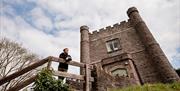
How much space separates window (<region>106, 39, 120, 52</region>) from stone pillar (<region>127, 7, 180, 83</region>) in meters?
2.77

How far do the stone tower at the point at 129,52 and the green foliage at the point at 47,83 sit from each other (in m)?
8.29

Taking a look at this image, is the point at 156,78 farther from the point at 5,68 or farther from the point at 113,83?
the point at 5,68

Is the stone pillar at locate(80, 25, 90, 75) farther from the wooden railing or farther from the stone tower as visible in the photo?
the wooden railing

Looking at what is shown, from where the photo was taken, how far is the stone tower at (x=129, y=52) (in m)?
15.5

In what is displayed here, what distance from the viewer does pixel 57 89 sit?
19.3 ft

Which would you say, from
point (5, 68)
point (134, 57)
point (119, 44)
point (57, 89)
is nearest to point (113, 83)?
point (57, 89)

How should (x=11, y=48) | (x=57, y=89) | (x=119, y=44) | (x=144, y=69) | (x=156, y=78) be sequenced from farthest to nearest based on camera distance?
1. (x=11, y=48)
2. (x=119, y=44)
3. (x=144, y=69)
4. (x=156, y=78)
5. (x=57, y=89)

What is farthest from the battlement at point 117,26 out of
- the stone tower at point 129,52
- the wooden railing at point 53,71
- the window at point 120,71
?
the wooden railing at point 53,71

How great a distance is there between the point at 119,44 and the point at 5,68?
44.0ft

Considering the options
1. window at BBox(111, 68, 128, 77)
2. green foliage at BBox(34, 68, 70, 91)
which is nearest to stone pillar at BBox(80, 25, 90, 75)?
window at BBox(111, 68, 128, 77)

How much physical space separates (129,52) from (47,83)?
13.8 m

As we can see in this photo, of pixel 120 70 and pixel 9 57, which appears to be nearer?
pixel 120 70

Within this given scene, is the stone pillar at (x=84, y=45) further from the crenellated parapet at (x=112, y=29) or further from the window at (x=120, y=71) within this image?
the window at (x=120, y=71)

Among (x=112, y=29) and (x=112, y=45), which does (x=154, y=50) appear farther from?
(x=112, y=29)
